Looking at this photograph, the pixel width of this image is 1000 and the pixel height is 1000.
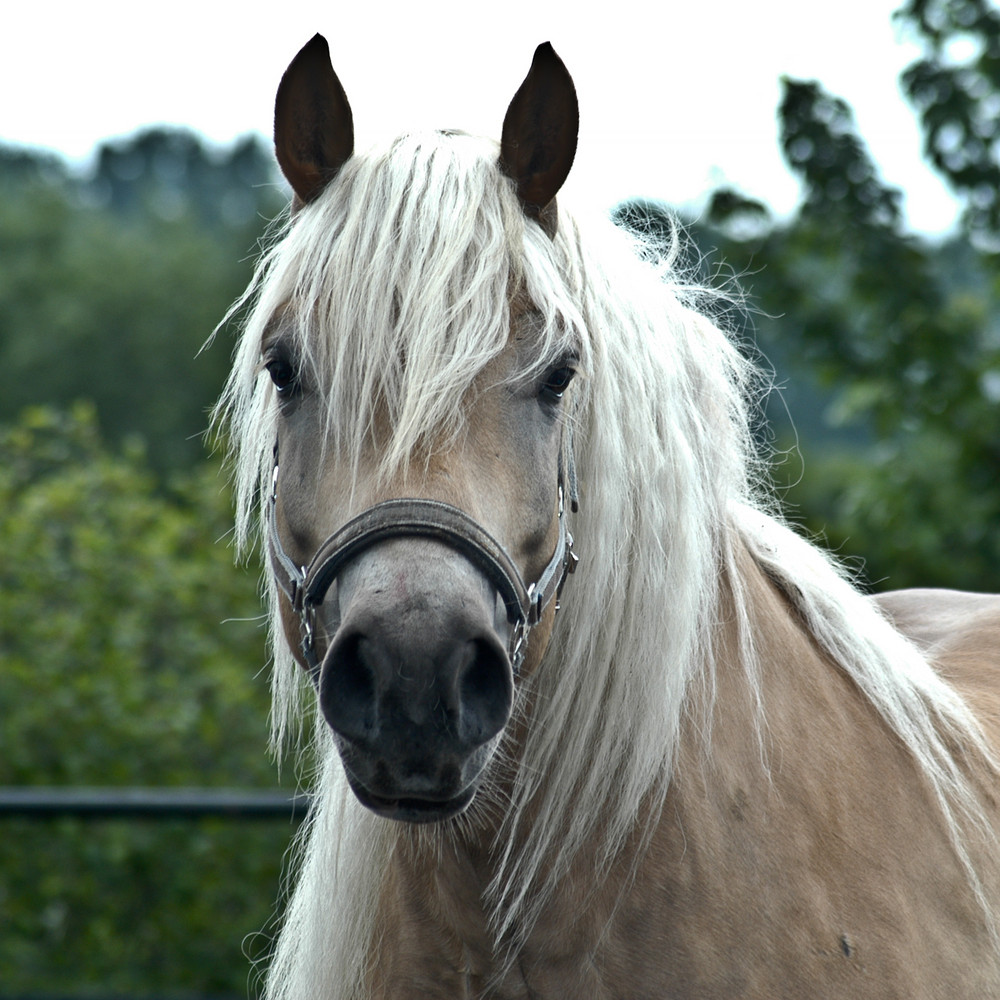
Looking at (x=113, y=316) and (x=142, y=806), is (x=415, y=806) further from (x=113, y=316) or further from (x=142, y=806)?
(x=113, y=316)

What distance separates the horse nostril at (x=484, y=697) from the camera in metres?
1.42

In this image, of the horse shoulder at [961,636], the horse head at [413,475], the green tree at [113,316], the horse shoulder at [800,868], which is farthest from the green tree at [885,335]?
the green tree at [113,316]

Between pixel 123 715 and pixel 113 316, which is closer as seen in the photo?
pixel 123 715

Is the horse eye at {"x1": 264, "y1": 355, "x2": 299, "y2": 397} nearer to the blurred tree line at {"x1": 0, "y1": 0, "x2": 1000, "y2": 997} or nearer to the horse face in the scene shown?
the horse face

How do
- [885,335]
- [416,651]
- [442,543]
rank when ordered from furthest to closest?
[885,335]
[442,543]
[416,651]

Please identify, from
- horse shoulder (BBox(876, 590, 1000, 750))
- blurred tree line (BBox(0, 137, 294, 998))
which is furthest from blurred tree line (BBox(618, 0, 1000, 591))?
blurred tree line (BBox(0, 137, 294, 998))

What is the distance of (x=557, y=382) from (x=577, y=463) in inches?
6.2

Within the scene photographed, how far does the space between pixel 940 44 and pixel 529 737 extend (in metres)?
4.55

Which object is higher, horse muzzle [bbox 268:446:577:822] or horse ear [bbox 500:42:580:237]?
horse ear [bbox 500:42:580:237]

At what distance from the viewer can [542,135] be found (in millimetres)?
1767

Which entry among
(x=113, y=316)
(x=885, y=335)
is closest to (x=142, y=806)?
(x=885, y=335)

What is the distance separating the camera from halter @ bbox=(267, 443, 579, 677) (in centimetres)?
146

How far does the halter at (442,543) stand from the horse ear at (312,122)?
0.67 meters

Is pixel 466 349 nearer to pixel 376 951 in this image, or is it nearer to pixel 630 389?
pixel 630 389
